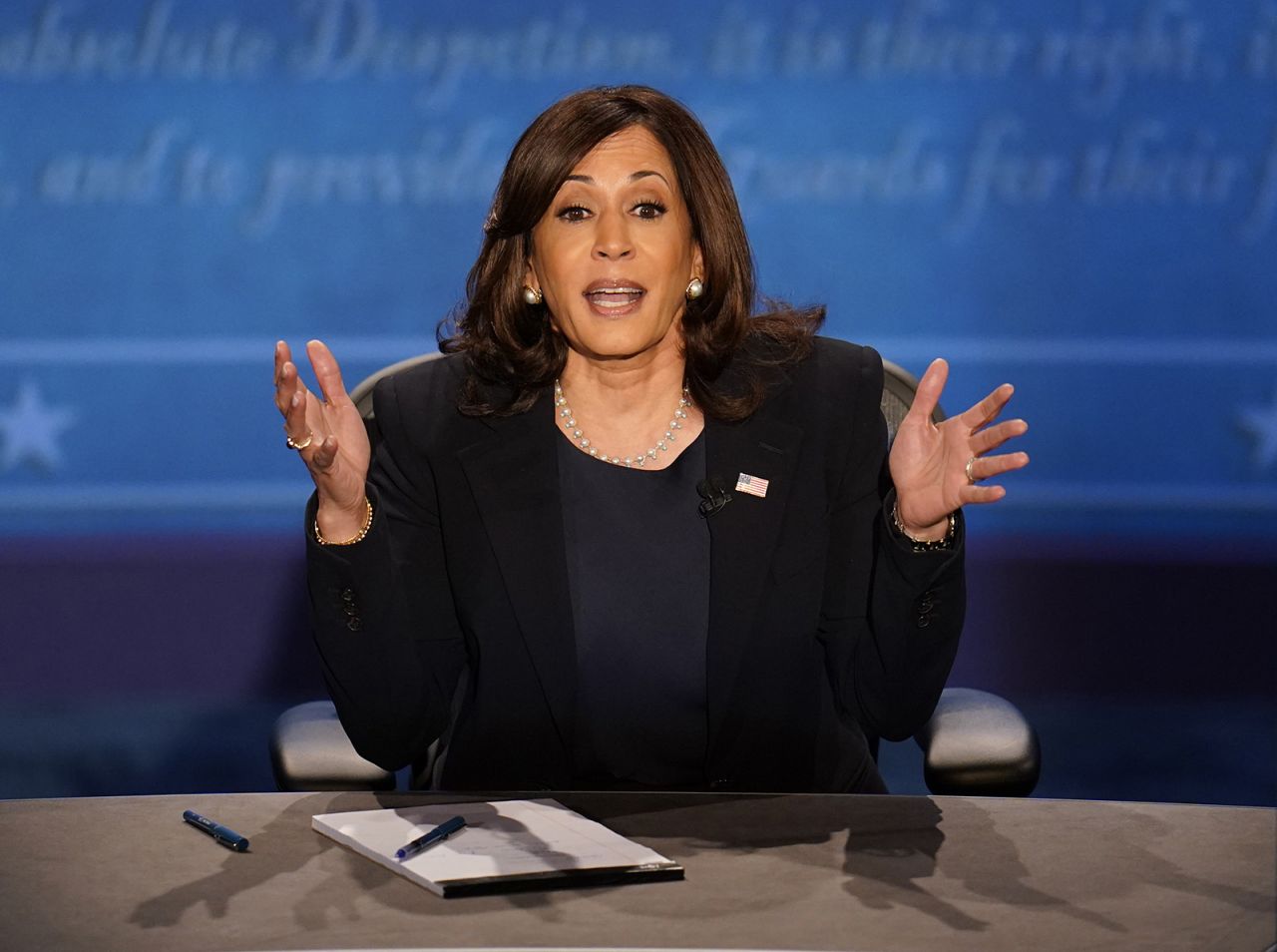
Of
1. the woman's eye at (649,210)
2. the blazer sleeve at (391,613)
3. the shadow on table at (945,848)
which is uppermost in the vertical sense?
the woman's eye at (649,210)

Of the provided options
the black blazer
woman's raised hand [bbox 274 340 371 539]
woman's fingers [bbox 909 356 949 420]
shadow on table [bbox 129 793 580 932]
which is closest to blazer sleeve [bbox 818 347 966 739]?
the black blazer

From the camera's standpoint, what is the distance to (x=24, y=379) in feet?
13.1

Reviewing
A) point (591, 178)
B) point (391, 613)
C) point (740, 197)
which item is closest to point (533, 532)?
point (391, 613)

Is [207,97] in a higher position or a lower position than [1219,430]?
higher

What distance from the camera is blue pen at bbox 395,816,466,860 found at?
138 centimetres

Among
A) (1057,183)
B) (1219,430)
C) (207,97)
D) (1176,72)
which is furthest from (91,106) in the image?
(1219,430)

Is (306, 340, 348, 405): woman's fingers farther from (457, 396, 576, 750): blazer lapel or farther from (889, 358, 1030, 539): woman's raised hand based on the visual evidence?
(889, 358, 1030, 539): woman's raised hand

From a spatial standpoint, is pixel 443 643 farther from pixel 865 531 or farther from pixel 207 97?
pixel 207 97

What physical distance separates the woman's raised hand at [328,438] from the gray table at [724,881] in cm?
35

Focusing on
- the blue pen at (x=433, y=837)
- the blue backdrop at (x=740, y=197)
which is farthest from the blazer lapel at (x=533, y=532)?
the blue backdrop at (x=740, y=197)

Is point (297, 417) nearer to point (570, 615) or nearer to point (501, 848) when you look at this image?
point (570, 615)

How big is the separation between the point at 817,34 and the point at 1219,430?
1.41 metres

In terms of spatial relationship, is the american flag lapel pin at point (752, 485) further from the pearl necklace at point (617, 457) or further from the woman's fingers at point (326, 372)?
the woman's fingers at point (326, 372)

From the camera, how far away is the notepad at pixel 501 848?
4.37ft
